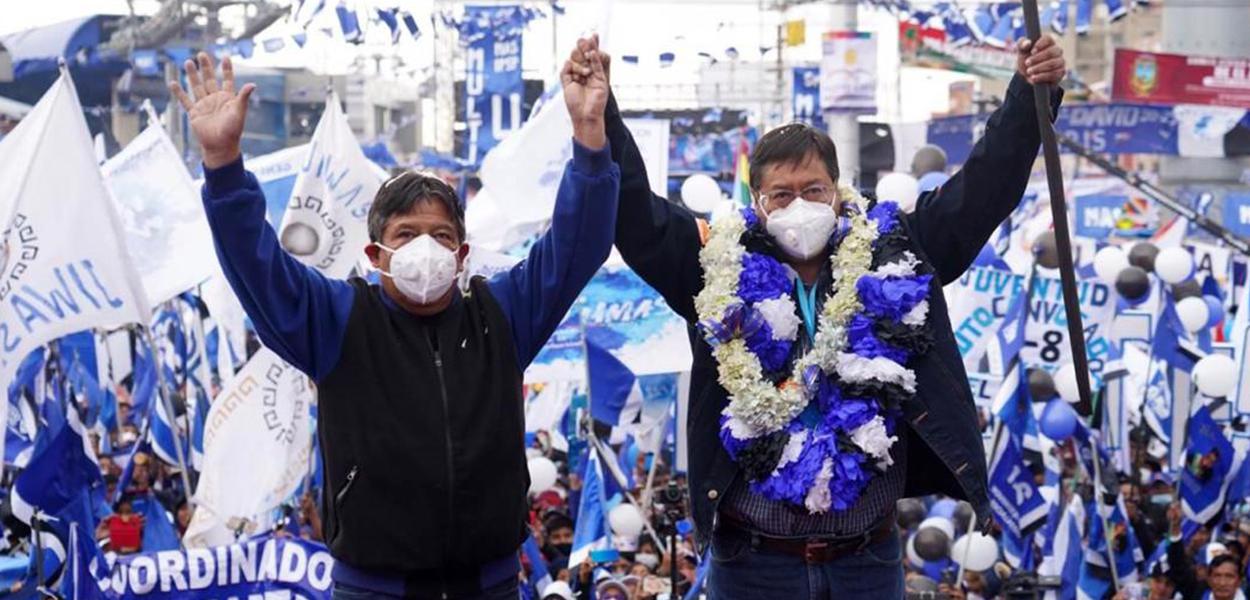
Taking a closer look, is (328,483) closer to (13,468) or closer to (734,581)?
(734,581)

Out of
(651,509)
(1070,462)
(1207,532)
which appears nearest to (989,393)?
(1070,462)

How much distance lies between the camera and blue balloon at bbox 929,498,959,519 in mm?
11891

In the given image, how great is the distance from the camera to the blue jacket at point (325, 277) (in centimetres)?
382

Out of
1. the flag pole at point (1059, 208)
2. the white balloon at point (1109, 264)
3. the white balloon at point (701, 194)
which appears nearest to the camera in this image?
the flag pole at point (1059, 208)

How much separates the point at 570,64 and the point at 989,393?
7.89 m

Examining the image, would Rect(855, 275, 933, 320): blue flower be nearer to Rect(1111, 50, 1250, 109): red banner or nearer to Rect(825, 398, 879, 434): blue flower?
Rect(825, 398, 879, 434): blue flower

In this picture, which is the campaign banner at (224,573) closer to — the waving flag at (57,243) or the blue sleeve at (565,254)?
the waving flag at (57,243)

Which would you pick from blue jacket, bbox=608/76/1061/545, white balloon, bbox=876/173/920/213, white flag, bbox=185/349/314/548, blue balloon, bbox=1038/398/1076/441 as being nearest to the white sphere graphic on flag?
white flag, bbox=185/349/314/548

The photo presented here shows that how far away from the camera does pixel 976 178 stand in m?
4.34

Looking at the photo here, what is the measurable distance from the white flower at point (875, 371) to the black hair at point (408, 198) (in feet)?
2.89

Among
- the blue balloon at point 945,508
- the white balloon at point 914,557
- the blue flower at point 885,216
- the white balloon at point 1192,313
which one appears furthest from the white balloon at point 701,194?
the blue flower at point 885,216

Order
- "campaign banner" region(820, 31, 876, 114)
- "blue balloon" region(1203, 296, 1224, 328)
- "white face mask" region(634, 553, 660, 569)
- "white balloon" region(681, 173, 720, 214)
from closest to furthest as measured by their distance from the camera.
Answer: "white face mask" region(634, 553, 660, 569) < "white balloon" region(681, 173, 720, 214) < "blue balloon" region(1203, 296, 1224, 328) < "campaign banner" region(820, 31, 876, 114)

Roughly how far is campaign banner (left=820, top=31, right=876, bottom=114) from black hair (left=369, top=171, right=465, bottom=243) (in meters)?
23.0

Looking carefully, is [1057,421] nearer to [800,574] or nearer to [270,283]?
[800,574]
